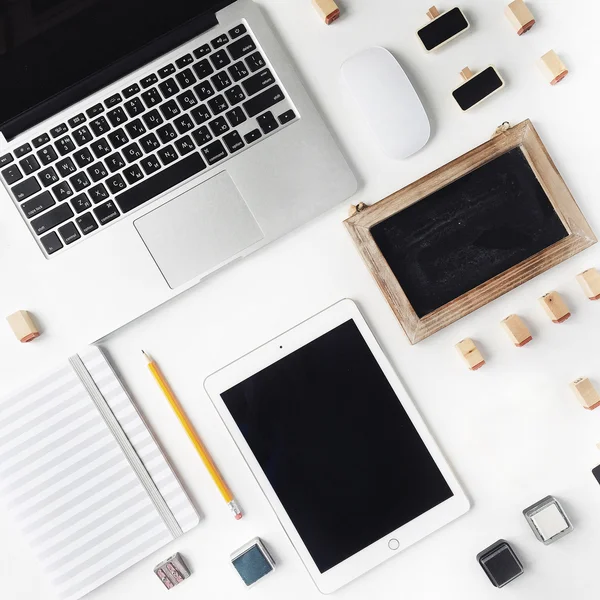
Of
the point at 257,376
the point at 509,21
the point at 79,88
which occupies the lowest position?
the point at 257,376

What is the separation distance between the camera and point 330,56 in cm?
81

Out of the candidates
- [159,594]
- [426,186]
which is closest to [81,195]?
[426,186]

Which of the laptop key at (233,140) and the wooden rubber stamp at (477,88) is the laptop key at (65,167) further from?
the wooden rubber stamp at (477,88)

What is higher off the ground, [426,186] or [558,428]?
[426,186]

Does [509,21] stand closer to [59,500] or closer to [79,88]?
[79,88]

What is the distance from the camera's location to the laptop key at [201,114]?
0.76 metres

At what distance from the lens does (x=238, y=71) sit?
2.51 feet

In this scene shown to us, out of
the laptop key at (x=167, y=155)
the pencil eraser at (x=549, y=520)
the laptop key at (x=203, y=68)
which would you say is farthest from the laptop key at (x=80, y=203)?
the pencil eraser at (x=549, y=520)

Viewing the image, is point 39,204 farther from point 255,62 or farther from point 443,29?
point 443,29

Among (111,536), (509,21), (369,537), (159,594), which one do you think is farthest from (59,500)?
(509,21)

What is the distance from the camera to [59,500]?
79 centimetres

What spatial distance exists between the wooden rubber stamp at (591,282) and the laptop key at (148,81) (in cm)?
61

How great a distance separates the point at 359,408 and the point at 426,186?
0.98 ft

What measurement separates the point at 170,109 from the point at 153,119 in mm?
25
